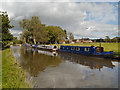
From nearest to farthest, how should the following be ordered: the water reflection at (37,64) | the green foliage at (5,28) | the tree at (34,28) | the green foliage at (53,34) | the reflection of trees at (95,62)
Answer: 1. the water reflection at (37,64)
2. the reflection of trees at (95,62)
3. the green foliage at (5,28)
4. the tree at (34,28)
5. the green foliage at (53,34)

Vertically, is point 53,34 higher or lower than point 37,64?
higher

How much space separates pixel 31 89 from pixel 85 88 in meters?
3.94

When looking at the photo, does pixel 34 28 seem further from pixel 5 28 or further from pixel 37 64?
pixel 37 64

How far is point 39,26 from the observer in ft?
240

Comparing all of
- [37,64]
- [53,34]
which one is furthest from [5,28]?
[53,34]

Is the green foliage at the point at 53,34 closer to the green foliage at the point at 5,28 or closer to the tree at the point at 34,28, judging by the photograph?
the tree at the point at 34,28

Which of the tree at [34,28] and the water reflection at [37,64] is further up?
the tree at [34,28]

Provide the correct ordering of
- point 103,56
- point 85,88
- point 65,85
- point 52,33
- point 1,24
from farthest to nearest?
point 52,33, point 1,24, point 103,56, point 65,85, point 85,88

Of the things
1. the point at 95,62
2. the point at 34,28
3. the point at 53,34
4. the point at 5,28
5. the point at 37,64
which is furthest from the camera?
the point at 53,34

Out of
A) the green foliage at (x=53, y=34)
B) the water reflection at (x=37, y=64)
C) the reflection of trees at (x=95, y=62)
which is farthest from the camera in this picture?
the green foliage at (x=53, y=34)

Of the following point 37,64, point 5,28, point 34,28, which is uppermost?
point 34,28

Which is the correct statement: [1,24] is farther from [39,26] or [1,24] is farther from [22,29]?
[22,29]

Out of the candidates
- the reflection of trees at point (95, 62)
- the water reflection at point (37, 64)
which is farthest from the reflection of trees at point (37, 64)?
the reflection of trees at point (95, 62)

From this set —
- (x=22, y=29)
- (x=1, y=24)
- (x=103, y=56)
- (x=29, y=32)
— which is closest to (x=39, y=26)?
(x=29, y=32)
